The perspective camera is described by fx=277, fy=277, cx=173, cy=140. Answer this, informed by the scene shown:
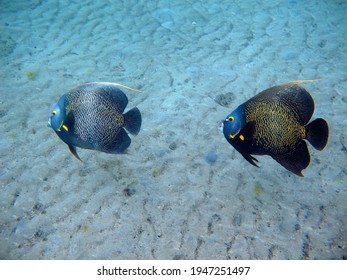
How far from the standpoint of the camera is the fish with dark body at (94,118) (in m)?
2.49

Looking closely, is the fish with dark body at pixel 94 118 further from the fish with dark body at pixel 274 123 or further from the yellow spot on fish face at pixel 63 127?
the fish with dark body at pixel 274 123

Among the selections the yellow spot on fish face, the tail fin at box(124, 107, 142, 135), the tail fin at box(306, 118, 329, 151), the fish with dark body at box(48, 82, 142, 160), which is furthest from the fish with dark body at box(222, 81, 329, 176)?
the yellow spot on fish face

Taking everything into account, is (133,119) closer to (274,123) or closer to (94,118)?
(94,118)

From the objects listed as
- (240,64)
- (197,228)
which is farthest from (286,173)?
(240,64)

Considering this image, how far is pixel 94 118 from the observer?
2.53m

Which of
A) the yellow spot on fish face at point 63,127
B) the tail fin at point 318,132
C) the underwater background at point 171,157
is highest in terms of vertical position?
the yellow spot on fish face at point 63,127

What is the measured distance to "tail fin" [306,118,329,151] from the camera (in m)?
2.25

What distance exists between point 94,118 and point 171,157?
161 cm

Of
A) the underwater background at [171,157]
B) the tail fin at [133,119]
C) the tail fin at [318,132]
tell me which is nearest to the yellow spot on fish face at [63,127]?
the tail fin at [133,119]

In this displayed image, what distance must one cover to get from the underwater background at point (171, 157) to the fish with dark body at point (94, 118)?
1.09 m

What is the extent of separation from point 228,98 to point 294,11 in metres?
4.59
